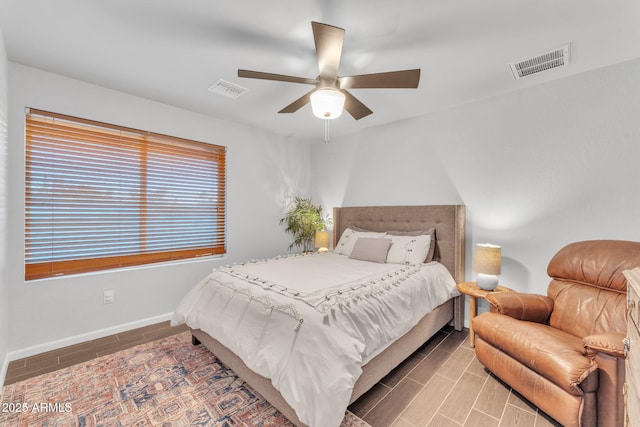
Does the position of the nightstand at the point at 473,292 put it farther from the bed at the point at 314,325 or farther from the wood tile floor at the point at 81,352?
the wood tile floor at the point at 81,352

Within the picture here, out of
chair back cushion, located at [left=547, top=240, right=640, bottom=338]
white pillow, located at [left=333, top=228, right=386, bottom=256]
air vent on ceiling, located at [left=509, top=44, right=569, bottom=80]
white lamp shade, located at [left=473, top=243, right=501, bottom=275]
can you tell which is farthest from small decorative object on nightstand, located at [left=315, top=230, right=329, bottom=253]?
air vent on ceiling, located at [left=509, top=44, right=569, bottom=80]

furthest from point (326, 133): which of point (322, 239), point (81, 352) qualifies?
point (81, 352)

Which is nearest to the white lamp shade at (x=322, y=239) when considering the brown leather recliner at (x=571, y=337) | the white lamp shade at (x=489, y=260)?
the white lamp shade at (x=489, y=260)

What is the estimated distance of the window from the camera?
8.25 ft

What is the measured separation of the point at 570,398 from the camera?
1.53 metres

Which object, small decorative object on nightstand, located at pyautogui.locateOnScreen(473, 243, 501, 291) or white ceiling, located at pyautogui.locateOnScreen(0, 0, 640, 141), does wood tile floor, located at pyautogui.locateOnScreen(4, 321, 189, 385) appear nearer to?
white ceiling, located at pyautogui.locateOnScreen(0, 0, 640, 141)

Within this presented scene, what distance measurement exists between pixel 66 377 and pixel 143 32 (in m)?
2.73

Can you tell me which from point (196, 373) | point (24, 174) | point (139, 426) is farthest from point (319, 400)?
point (24, 174)

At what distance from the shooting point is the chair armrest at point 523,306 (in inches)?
84.0

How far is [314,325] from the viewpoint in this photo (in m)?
1.59

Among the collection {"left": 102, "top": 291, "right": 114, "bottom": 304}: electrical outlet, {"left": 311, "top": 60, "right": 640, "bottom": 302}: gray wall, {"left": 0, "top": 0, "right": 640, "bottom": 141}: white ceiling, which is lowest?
{"left": 102, "top": 291, "right": 114, "bottom": 304}: electrical outlet

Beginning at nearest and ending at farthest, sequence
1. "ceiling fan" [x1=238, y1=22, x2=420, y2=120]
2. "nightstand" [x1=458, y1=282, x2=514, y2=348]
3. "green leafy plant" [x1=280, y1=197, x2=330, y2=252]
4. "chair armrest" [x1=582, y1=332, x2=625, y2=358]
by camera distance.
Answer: "chair armrest" [x1=582, y1=332, x2=625, y2=358] < "ceiling fan" [x1=238, y1=22, x2=420, y2=120] < "nightstand" [x1=458, y1=282, x2=514, y2=348] < "green leafy plant" [x1=280, y1=197, x2=330, y2=252]

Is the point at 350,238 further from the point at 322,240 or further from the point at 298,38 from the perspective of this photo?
the point at 298,38

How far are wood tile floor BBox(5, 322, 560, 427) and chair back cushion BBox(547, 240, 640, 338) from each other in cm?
73
